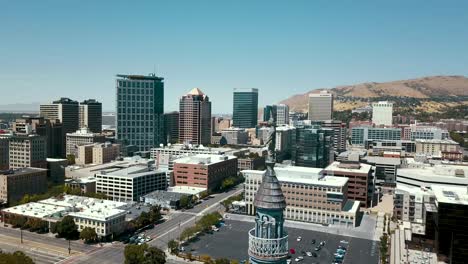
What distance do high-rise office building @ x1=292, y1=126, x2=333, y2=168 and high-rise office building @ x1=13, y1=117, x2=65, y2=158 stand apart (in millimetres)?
82296

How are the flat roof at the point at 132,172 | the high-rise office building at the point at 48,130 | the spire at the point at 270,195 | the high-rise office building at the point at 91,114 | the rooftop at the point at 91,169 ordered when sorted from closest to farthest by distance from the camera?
the spire at the point at 270,195 → the flat roof at the point at 132,172 → the rooftop at the point at 91,169 → the high-rise office building at the point at 48,130 → the high-rise office building at the point at 91,114

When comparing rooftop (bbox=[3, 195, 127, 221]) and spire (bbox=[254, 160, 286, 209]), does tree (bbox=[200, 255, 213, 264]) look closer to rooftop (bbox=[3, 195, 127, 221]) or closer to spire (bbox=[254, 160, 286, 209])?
rooftop (bbox=[3, 195, 127, 221])

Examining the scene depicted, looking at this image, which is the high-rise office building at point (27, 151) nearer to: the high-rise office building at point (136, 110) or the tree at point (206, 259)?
the high-rise office building at point (136, 110)

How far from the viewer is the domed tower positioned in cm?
2608

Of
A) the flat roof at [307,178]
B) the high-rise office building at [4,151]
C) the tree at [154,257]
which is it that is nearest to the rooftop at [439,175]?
the flat roof at [307,178]

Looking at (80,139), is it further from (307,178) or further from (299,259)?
(299,259)

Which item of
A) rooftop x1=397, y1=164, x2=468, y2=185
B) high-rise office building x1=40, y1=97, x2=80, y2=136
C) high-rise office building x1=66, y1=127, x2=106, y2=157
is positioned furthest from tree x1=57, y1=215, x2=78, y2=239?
→ high-rise office building x1=40, y1=97, x2=80, y2=136

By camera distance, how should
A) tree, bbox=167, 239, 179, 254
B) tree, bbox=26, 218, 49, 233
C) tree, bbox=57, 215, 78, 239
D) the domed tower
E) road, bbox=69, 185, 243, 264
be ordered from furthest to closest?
tree, bbox=26, 218, 49, 233 < tree, bbox=57, 215, 78, 239 < tree, bbox=167, 239, 179, 254 < road, bbox=69, 185, 243, 264 < the domed tower

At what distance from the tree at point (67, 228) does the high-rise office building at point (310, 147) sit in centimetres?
6814

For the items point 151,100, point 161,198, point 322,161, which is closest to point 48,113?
point 151,100

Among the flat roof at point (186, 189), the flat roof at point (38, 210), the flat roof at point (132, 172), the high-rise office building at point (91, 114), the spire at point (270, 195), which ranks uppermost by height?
the high-rise office building at point (91, 114)

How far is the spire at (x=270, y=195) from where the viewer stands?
26.7m

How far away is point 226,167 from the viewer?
12094 centimetres

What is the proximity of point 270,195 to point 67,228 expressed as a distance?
177 ft
